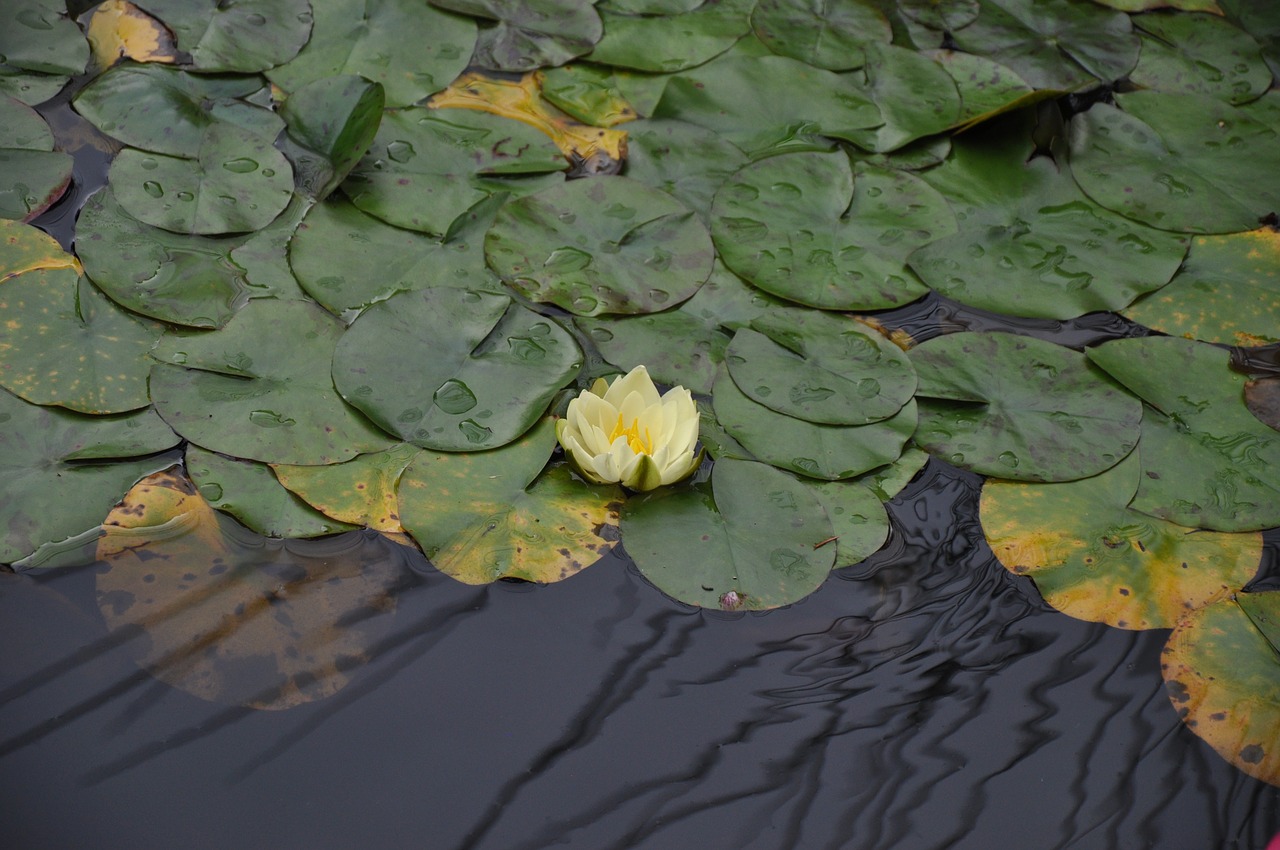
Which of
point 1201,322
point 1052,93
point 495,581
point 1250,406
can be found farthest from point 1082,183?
point 495,581

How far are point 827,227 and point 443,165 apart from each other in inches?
37.4

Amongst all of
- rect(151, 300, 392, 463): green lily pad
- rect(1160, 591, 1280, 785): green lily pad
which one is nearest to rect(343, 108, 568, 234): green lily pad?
rect(151, 300, 392, 463): green lily pad

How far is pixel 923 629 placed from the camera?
70.0 inches

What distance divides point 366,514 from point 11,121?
146cm

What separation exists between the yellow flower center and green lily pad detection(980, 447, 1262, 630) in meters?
0.70

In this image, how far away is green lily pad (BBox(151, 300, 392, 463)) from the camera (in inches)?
72.4

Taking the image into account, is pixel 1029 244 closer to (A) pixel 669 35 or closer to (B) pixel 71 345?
(A) pixel 669 35

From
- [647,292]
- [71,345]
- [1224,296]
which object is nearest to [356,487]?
[71,345]

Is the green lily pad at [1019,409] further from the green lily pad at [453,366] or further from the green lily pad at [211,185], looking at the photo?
the green lily pad at [211,185]

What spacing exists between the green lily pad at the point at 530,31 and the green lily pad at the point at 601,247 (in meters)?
0.56

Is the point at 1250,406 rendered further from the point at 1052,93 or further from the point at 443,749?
the point at 443,749

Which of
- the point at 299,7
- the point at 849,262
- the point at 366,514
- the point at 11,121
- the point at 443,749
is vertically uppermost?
the point at 299,7

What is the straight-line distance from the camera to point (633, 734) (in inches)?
63.3

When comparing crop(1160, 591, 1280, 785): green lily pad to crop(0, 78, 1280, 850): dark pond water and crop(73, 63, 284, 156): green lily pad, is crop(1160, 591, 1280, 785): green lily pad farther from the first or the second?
crop(73, 63, 284, 156): green lily pad
